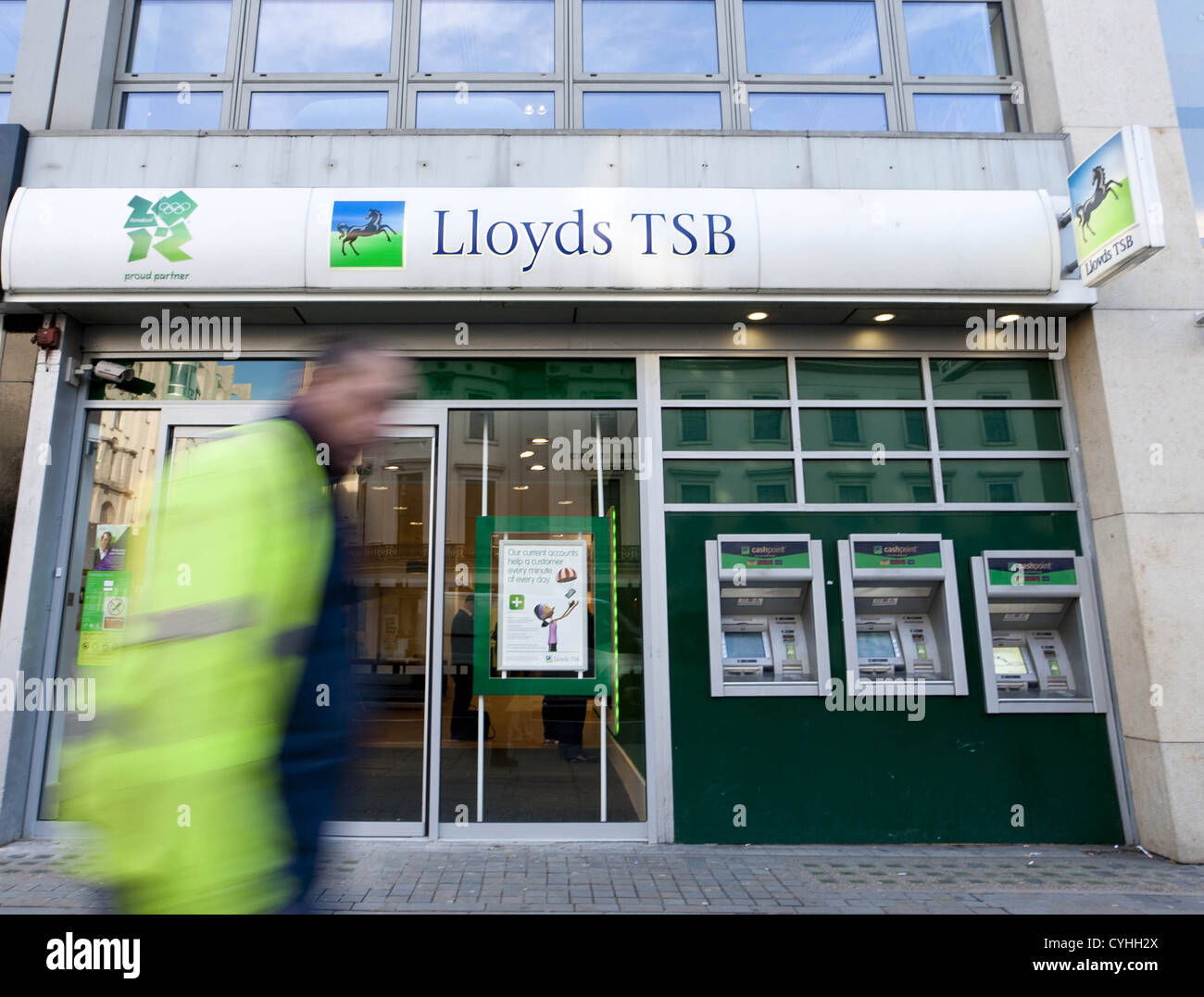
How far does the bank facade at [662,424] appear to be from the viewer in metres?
5.49

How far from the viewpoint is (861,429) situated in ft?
19.7

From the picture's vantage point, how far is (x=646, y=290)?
18.0 feet

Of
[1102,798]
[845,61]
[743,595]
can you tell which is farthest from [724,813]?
[845,61]

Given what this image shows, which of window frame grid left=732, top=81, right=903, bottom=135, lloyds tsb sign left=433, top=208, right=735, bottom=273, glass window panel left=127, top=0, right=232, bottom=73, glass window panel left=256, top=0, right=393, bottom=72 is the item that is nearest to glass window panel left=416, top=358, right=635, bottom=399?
lloyds tsb sign left=433, top=208, right=735, bottom=273

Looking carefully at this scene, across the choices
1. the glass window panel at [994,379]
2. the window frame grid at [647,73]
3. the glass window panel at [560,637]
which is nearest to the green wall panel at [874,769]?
the glass window panel at [560,637]

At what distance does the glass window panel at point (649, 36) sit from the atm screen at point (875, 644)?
16.0ft

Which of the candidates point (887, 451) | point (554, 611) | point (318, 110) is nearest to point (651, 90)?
point (318, 110)

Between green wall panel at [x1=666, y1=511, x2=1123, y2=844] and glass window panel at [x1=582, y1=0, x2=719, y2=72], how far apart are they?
15.4 ft

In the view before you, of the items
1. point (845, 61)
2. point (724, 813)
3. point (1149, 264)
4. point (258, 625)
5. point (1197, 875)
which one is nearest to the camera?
point (258, 625)

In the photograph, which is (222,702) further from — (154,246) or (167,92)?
(167,92)
